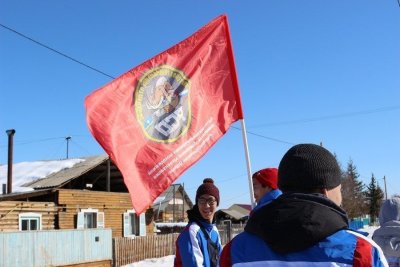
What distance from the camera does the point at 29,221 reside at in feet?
74.6

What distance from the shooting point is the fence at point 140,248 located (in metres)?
21.0

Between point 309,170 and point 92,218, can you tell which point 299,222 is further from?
point 92,218

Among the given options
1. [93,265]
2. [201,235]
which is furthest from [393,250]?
[93,265]

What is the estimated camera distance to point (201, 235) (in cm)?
409

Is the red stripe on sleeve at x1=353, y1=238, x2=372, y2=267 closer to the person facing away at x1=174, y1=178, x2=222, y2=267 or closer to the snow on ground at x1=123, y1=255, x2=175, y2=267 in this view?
the person facing away at x1=174, y1=178, x2=222, y2=267

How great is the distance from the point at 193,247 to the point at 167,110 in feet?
5.41

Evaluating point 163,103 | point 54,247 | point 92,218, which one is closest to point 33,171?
point 92,218

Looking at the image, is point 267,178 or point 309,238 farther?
point 267,178

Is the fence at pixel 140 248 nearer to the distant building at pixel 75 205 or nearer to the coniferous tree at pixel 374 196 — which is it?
the distant building at pixel 75 205

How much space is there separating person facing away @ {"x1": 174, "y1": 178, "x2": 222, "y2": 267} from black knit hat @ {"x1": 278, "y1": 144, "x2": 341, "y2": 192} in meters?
2.22

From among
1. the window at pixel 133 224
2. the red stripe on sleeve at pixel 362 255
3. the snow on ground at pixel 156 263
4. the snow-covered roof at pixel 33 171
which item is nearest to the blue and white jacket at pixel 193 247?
the red stripe on sleeve at pixel 362 255

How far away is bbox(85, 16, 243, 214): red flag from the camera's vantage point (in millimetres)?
4727

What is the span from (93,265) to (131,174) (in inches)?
588

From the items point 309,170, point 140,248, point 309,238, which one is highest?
point 309,170
